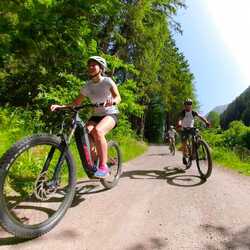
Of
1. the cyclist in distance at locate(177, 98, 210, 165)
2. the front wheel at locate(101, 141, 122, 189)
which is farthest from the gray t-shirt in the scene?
the cyclist in distance at locate(177, 98, 210, 165)

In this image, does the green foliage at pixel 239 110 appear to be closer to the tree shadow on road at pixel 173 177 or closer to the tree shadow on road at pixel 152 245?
the tree shadow on road at pixel 173 177

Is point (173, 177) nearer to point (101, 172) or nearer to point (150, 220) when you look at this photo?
point (101, 172)

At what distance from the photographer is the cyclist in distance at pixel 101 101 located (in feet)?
17.5

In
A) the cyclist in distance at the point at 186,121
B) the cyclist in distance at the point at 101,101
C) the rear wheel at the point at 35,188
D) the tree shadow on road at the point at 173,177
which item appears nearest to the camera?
the rear wheel at the point at 35,188

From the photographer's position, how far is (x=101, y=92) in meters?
5.59

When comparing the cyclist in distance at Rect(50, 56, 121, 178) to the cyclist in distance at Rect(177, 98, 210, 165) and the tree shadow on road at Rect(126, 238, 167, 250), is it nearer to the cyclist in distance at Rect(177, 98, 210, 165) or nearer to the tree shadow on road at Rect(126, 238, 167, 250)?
the tree shadow on road at Rect(126, 238, 167, 250)

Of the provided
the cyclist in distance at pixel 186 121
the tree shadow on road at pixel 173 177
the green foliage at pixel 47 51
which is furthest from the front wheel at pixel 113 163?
the green foliage at pixel 47 51

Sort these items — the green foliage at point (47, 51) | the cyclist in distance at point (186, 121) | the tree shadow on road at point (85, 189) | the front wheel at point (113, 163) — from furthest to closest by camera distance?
the green foliage at point (47, 51) → the cyclist in distance at point (186, 121) → the front wheel at point (113, 163) → the tree shadow on road at point (85, 189)

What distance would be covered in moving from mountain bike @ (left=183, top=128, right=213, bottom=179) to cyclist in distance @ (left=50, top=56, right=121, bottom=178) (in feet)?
10.9

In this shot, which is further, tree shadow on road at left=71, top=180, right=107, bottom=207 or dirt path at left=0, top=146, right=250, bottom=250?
tree shadow on road at left=71, top=180, right=107, bottom=207

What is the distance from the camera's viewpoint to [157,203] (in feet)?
17.8

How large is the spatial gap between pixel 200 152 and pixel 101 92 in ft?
13.0

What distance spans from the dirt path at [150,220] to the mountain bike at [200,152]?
125cm

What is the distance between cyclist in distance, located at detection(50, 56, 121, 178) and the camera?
5.32 m
